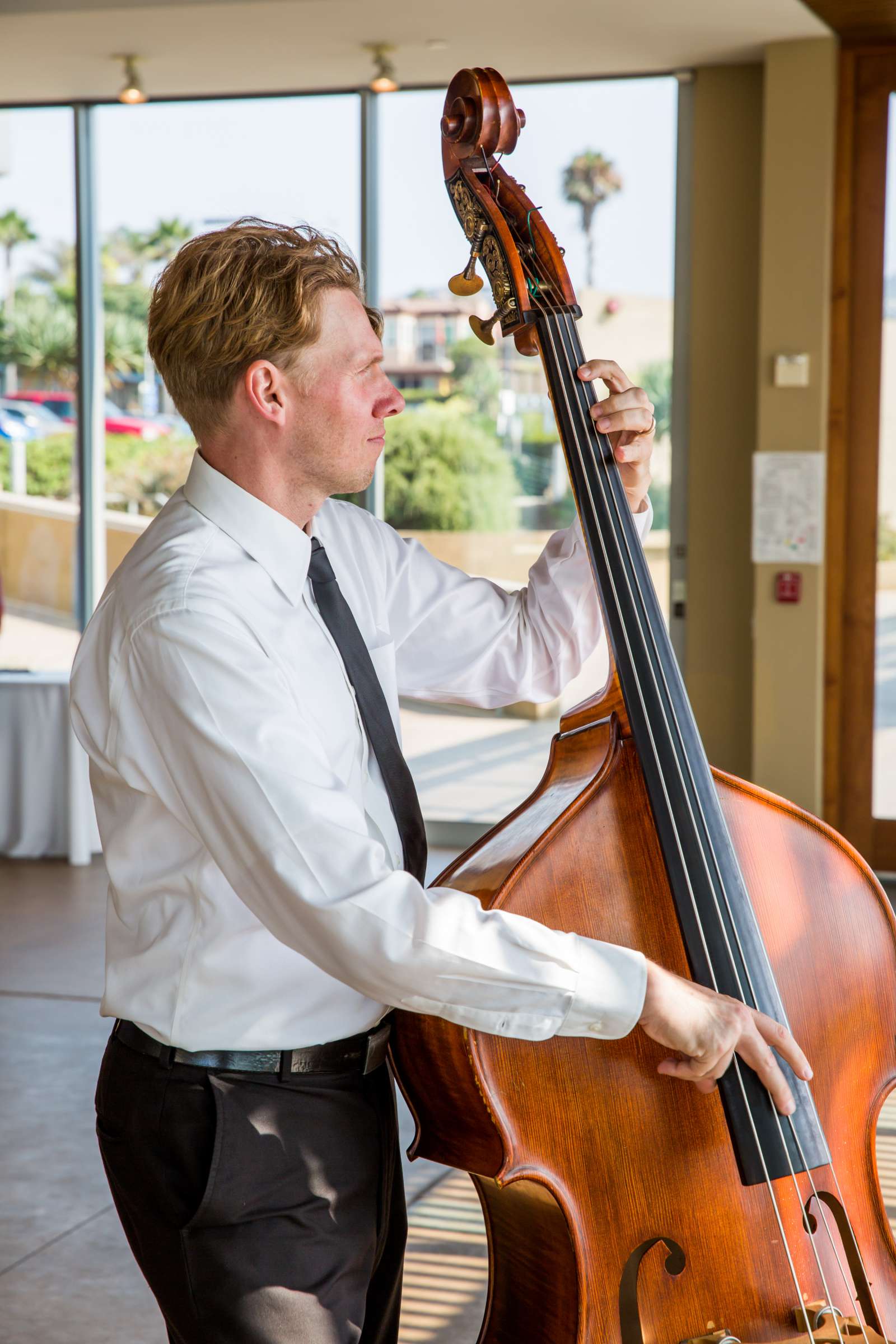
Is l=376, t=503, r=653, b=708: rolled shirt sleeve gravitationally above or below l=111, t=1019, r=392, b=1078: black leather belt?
above

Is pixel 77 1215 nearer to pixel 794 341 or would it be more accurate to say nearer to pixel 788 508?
pixel 788 508

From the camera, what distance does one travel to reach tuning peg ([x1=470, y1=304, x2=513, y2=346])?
1435 millimetres

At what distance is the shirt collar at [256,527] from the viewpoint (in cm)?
126

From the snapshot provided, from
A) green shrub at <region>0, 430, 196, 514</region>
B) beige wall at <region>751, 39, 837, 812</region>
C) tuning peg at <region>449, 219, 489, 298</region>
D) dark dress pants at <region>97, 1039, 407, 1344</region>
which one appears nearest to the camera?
dark dress pants at <region>97, 1039, 407, 1344</region>

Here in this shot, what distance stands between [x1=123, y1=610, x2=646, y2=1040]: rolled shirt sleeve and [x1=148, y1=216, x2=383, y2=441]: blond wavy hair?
0.88 ft

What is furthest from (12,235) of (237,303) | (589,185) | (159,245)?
(237,303)

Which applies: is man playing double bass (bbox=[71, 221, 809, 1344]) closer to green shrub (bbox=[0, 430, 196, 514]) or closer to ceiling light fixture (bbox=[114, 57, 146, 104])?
ceiling light fixture (bbox=[114, 57, 146, 104])

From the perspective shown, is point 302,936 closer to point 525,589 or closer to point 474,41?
point 525,589

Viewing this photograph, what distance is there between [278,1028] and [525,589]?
66 cm

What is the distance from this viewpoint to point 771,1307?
125 cm

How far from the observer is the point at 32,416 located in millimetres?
5938

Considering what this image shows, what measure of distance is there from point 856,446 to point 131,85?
312 centimetres

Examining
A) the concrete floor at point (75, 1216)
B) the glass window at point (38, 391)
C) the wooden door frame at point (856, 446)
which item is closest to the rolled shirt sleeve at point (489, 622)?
the concrete floor at point (75, 1216)

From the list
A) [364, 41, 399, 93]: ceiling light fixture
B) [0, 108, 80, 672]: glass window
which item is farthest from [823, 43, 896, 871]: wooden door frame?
[0, 108, 80, 672]: glass window
